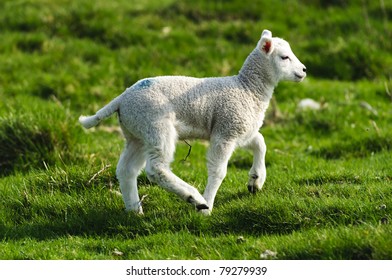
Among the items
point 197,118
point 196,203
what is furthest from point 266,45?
point 196,203

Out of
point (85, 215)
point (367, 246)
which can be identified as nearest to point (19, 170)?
point (85, 215)

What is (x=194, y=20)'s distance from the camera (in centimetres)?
1586

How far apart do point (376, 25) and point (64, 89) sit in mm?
6517

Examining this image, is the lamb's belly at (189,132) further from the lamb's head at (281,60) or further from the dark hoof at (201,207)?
the lamb's head at (281,60)

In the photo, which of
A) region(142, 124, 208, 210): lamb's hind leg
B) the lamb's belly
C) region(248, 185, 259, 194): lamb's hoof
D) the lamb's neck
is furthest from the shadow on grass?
the lamb's neck

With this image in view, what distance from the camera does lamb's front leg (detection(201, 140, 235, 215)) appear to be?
716 cm

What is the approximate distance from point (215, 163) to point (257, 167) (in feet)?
2.29

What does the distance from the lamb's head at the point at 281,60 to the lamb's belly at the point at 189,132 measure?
0.98 m

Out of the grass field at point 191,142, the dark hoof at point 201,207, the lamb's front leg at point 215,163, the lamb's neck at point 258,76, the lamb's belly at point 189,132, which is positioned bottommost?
the grass field at point 191,142

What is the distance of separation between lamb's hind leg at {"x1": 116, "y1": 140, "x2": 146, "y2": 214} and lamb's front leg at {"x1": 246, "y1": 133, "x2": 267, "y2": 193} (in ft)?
3.78

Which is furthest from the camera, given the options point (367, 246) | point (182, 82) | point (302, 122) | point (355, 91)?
point (355, 91)

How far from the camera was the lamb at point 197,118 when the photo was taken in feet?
22.7

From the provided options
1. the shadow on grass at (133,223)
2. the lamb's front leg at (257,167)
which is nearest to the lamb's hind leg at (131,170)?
the shadow on grass at (133,223)

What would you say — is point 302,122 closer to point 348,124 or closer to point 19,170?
point 348,124
